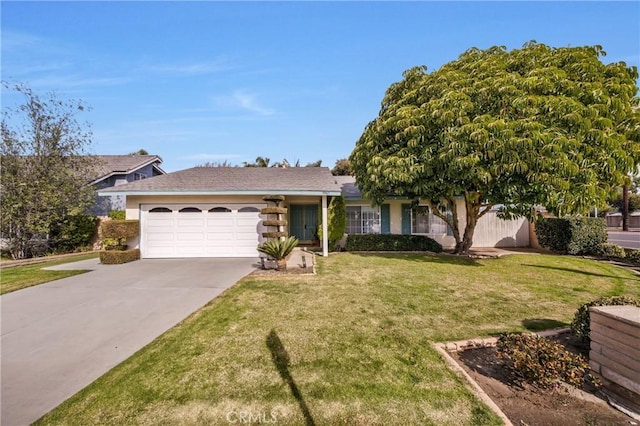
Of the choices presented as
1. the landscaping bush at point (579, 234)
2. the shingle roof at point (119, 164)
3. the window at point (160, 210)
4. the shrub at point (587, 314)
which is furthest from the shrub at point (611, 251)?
the shingle roof at point (119, 164)

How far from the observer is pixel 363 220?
47.6ft

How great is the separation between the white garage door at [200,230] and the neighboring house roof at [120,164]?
24.7 feet

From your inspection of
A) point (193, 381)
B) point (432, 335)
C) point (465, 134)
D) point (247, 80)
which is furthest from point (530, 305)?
point (247, 80)

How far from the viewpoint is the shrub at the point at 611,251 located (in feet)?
35.6

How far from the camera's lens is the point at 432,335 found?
4.34m

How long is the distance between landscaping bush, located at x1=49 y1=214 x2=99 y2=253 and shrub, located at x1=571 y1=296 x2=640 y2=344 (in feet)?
62.4

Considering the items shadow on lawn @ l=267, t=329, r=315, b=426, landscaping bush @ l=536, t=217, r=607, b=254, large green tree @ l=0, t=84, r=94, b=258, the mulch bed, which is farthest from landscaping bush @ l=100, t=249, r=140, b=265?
landscaping bush @ l=536, t=217, r=607, b=254

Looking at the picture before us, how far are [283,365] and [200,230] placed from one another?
31.4ft

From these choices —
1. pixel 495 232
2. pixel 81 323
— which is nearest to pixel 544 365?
pixel 81 323

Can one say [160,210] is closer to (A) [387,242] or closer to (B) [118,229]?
(B) [118,229]

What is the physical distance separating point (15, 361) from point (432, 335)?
231 inches

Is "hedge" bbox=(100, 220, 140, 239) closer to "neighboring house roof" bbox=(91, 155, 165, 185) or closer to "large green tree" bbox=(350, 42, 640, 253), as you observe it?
"neighboring house roof" bbox=(91, 155, 165, 185)

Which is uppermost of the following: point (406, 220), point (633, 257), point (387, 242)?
point (406, 220)

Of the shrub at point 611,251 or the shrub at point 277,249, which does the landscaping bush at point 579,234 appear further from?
the shrub at point 277,249
